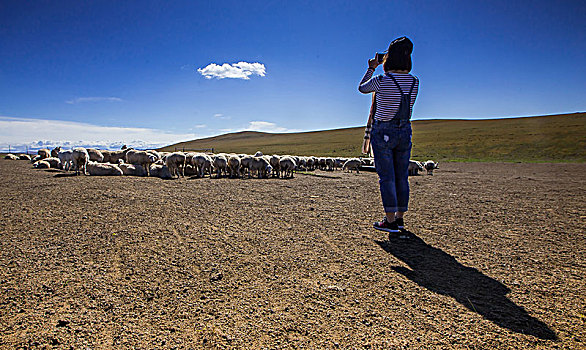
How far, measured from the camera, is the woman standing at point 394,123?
5066mm

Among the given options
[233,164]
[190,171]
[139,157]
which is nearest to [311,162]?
[233,164]

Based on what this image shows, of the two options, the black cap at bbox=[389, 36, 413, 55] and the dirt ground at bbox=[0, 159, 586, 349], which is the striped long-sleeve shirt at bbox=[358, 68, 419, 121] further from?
the dirt ground at bbox=[0, 159, 586, 349]

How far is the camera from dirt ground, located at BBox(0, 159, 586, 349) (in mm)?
2400

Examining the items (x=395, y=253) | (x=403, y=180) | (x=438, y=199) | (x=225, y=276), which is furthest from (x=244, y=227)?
(x=438, y=199)

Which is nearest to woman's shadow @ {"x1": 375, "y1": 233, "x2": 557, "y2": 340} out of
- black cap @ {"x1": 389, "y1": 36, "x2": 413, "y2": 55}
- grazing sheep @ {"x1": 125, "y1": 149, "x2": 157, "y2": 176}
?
black cap @ {"x1": 389, "y1": 36, "x2": 413, "y2": 55}

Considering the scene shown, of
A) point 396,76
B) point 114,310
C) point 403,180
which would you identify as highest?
point 396,76

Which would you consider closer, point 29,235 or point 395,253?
point 395,253

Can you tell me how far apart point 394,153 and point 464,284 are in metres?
2.68

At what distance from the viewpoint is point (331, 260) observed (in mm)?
3941

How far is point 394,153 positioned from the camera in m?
5.35

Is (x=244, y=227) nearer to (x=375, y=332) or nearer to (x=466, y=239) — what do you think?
(x=375, y=332)

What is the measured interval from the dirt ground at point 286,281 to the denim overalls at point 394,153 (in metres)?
0.74

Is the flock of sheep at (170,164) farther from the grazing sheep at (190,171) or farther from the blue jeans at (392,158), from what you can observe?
the blue jeans at (392,158)

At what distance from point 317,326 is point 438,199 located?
300 inches
